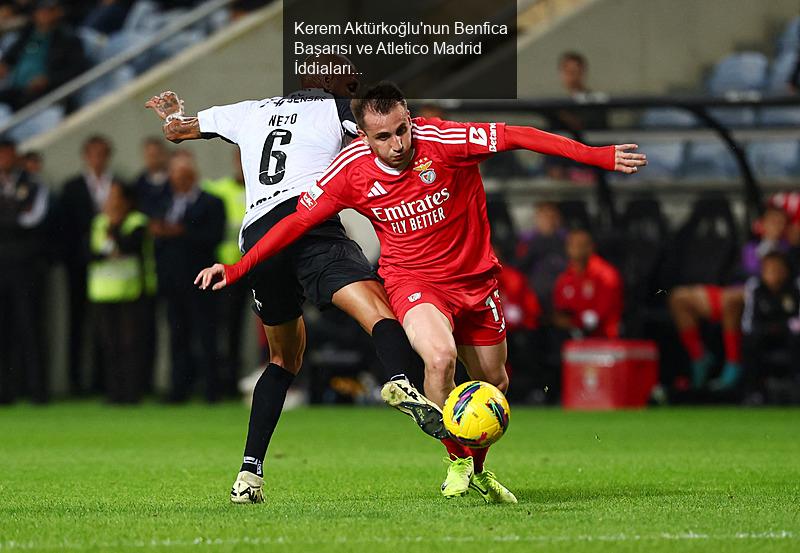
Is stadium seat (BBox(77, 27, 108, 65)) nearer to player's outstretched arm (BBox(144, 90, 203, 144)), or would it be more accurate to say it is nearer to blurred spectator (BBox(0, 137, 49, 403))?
blurred spectator (BBox(0, 137, 49, 403))

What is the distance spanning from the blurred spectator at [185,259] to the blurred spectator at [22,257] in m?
1.34

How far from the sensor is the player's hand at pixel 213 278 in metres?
6.92

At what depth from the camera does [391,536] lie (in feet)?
19.4

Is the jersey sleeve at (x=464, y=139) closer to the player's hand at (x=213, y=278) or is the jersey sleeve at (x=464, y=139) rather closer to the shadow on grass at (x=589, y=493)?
the player's hand at (x=213, y=278)

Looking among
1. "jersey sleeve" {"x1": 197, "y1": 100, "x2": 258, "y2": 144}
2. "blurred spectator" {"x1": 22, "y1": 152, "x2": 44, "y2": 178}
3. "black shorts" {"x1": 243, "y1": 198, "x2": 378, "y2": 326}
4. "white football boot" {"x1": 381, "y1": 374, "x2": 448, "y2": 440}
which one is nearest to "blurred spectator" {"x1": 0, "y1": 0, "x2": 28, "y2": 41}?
"blurred spectator" {"x1": 22, "y1": 152, "x2": 44, "y2": 178}

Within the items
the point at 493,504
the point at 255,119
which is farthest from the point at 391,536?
the point at 255,119

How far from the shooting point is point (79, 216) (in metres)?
16.6

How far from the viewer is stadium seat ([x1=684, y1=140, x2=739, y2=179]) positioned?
16594 millimetres

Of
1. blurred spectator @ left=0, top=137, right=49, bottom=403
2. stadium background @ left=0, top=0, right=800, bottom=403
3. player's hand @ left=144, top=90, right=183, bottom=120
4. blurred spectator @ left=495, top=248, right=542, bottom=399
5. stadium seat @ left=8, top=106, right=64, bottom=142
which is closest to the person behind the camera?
player's hand @ left=144, top=90, right=183, bottom=120

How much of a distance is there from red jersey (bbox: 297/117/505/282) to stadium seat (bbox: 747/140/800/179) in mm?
9666

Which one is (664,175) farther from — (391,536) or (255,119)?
(391,536)

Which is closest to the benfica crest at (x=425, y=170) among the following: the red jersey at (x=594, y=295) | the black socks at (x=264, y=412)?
the black socks at (x=264, y=412)

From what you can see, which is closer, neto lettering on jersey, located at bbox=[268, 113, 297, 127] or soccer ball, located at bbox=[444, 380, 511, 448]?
soccer ball, located at bbox=[444, 380, 511, 448]

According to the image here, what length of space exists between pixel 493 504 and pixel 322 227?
1.56 metres
